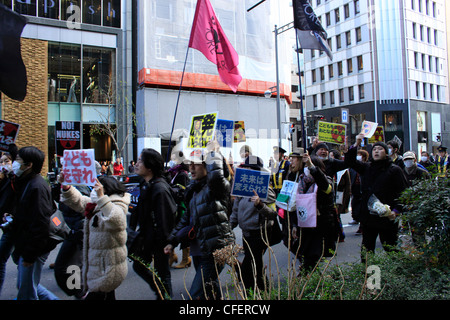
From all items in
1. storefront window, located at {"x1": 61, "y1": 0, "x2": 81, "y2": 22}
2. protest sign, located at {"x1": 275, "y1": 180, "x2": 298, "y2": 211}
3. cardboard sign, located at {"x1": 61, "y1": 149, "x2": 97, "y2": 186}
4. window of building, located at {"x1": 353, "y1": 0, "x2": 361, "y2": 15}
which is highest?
window of building, located at {"x1": 353, "y1": 0, "x2": 361, "y2": 15}

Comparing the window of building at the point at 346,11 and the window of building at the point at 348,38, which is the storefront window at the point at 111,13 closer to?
the window of building at the point at 348,38

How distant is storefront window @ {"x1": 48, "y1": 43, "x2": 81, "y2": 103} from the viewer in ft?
73.3

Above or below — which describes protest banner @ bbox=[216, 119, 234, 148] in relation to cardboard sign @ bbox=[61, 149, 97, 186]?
above

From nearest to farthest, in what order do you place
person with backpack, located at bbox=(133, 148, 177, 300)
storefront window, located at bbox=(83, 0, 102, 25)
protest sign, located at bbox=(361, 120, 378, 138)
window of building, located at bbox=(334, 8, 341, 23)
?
person with backpack, located at bbox=(133, 148, 177, 300) → protest sign, located at bbox=(361, 120, 378, 138) → storefront window, located at bbox=(83, 0, 102, 25) → window of building, located at bbox=(334, 8, 341, 23)

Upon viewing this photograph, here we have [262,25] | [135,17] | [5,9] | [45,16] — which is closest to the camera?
[5,9]

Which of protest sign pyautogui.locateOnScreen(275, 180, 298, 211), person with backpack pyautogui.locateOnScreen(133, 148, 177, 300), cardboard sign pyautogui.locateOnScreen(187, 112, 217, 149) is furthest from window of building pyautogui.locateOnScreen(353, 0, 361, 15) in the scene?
person with backpack pyautogui.locateOnScreen(133, 148, 177, 300)

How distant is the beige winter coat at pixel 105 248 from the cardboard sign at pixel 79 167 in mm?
308

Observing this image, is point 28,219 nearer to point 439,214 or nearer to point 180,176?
point 180,176

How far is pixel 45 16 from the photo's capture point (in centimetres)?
2180

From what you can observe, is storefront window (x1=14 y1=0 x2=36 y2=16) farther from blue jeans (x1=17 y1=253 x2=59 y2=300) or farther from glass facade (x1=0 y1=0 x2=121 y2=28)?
blue jeans (x1=17 y1=253 x2=59 y2=300)
